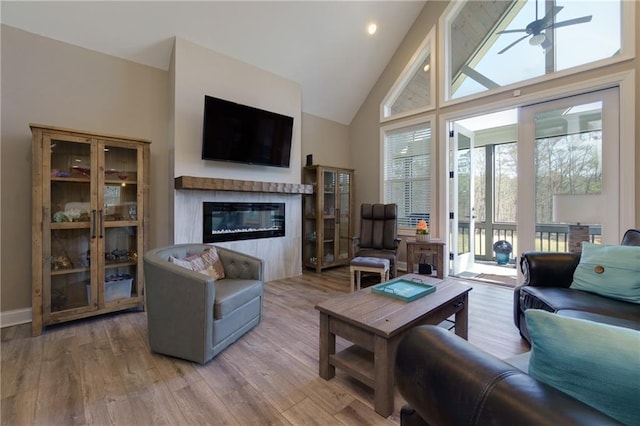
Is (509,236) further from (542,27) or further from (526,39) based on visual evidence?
(542,27)

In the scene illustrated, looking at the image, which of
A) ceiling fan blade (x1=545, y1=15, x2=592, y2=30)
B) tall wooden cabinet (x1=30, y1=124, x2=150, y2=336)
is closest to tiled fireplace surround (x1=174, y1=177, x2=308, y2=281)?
tall wooden cabinet (x1=30, y1=124, x2=150, y2=336)

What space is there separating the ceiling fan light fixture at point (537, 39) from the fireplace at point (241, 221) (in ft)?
13.1

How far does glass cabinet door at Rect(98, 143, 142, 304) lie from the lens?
113 inches

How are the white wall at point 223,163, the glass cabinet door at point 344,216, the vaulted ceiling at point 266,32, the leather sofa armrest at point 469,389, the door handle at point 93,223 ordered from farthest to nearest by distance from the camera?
the glass cabinet door at point 344,216
the white wall at point 223,163
the vaulted ceiling at point 266,32
the door handle at point 93,223
the leather sofa armrest at point 469,389

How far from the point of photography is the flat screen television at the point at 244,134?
A: 3.44 meters

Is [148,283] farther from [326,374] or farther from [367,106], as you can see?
[367,106]

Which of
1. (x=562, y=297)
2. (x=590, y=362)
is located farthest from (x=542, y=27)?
(x=590, y=362)

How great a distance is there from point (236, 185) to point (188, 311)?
6.51 ft

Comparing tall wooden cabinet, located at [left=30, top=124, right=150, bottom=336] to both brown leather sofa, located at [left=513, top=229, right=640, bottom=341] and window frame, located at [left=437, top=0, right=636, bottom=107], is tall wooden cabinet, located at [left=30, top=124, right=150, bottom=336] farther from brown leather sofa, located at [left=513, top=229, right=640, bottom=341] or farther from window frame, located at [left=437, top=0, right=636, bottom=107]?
window frame, located at [left=437, top=0, right=636, bottom=107]

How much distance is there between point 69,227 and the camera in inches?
104

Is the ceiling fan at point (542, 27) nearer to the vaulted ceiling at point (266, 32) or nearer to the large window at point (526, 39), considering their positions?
the large window at point (526, 39)

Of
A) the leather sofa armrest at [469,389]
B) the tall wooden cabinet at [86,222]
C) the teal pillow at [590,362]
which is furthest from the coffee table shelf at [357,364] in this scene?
the tall wooden cabinet at [86,222]

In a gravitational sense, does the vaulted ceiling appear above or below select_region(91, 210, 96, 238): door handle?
above

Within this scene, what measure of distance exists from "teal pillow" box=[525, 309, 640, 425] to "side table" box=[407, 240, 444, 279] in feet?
11.0
